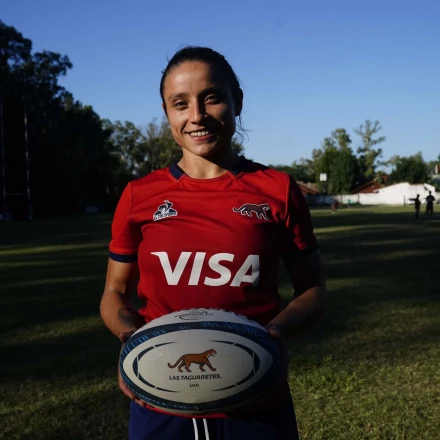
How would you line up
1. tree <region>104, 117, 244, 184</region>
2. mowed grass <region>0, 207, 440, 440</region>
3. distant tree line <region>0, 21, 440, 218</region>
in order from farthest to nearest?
tree <region>104, 117, 244, 184</region> < distant tree line <region>0, 21, 440, 218</region> < mowed grass <region>0, 207, 440, 440</region>

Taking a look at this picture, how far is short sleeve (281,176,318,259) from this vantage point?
2.04m

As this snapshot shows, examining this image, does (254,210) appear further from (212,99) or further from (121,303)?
(121,303)

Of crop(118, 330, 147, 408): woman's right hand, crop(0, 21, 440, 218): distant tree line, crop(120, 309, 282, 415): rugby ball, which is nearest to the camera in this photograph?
crop(120, 309, 282, 415): rugby ball

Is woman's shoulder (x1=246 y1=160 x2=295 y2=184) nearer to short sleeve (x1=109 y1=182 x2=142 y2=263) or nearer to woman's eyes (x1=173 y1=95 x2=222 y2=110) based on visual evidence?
woman's eyes (x1=173 y1=95 x2=222 y2=110)

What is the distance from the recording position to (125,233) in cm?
215

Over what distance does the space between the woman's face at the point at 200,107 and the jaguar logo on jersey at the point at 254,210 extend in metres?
0.23

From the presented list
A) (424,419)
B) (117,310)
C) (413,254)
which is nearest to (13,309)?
(424,419)

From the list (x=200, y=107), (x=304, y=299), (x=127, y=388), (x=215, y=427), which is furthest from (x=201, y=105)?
(x=215, y=427)

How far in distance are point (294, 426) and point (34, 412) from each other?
3.11m

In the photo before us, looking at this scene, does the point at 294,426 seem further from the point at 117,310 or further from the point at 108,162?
the point at 108,162

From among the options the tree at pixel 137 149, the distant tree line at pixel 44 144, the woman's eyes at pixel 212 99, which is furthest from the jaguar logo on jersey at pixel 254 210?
the tree at pixel 137 149

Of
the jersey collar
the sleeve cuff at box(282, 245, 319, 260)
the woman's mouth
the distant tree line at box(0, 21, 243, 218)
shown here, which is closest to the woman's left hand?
the sleeve cuff at box(282, 245, 319, 260)

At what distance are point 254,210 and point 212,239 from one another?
17cm

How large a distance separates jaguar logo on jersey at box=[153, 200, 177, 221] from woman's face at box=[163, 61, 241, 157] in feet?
0.68
